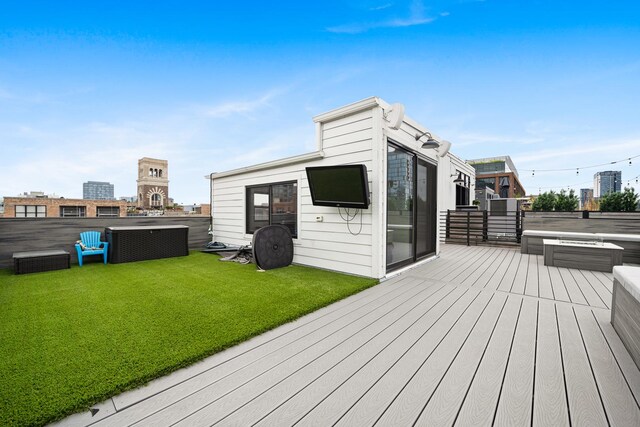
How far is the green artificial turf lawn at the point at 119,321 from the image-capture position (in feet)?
4.46

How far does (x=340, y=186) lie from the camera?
149 inches

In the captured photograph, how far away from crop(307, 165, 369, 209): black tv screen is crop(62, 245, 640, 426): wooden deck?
1.57 m

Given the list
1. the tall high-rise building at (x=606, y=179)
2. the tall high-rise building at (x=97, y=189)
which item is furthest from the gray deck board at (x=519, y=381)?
the tall high-rise building at (x=97, y=189)

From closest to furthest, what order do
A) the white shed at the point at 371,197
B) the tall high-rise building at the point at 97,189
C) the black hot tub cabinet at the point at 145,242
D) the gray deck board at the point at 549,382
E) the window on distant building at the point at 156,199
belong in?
the gray deck board at the point at 549,382
the white shed at the point at 371,197
the black hot tub cabinet at the point at 145,242
the window on distant building at the point at 156,199
the tall high-rise building at the point at 97,189

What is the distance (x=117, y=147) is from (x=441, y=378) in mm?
18872

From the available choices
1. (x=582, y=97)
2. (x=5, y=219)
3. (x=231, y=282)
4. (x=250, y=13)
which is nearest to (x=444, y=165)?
(x=582, y=97)

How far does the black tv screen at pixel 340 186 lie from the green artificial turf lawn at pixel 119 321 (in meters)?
1.11

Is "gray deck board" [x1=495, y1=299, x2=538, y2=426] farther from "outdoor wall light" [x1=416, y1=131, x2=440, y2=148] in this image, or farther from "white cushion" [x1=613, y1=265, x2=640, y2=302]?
"outdoor wall light" [x1=416, y1=131, x2=440, y2=148]

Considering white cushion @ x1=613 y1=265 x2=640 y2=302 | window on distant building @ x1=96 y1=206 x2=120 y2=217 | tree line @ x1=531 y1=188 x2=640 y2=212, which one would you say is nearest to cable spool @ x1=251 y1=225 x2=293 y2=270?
white cushion @ x1=613 y1=265 x2=640 y2=302

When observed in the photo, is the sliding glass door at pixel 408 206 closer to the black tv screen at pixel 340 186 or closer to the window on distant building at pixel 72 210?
the black tv screen at pixel 340 186

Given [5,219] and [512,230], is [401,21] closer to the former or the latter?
[512,230]

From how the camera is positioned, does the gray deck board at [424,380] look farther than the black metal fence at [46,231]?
No

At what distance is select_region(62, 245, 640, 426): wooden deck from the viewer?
1.19 meters

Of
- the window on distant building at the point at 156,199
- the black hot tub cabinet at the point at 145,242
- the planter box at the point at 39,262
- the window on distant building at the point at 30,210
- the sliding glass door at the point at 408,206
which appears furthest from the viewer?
the window on distant building at the point at 156,199
